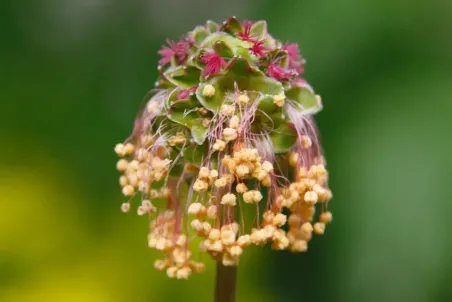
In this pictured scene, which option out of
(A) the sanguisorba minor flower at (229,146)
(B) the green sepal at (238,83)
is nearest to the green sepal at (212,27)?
(A) the sanguisorba minor flower at (229,146)

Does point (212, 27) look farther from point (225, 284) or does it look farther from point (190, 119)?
point (225, 284)

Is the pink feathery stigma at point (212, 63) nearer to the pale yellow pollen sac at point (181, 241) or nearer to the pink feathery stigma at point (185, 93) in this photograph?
the pink feathery stigma at point (185, 93)

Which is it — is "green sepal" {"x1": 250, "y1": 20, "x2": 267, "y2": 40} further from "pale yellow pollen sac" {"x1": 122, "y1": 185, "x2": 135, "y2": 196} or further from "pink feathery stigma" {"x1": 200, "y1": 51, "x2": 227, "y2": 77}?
"pale yellow pollen sac" {"x1": 122, "y1": 185, "x2": 135, "y2": 196}

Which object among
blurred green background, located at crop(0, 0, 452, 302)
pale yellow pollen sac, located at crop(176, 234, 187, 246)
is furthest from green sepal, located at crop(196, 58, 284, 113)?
blurred green background, located at crop(0, 0, 452, 302)

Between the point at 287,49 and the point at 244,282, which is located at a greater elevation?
the point at 287,49
